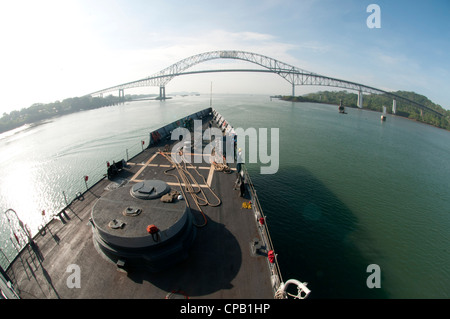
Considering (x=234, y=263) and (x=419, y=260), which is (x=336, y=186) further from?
(x=234, y=263)

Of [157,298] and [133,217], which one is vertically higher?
[133,217]

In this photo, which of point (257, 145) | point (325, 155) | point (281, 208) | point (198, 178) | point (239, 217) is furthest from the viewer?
point (257, 145)

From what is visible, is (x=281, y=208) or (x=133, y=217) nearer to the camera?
(x=133, y=217)

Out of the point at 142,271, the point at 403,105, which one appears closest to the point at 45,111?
the point at 142,271

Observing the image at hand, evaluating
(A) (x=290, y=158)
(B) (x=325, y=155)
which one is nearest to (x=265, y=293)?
(A) (x=290, y=158)

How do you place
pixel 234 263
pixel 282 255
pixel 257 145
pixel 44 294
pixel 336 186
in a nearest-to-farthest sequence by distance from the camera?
pixel 44 294 → pixel 234 263 → pixel 282 255 → pixel 336 186 → pixel 257 145

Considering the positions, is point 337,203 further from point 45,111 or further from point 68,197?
point 45,111

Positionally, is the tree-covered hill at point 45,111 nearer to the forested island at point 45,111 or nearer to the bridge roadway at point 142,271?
the forested island at point 45,111
